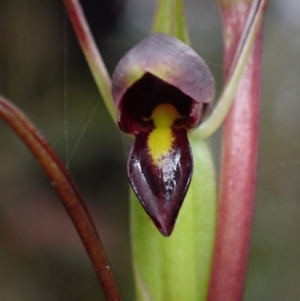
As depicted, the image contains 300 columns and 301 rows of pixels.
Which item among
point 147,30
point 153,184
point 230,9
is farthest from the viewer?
point 147,30

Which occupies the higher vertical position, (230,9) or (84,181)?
(230,9)

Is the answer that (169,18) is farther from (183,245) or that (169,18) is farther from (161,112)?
(183,245)

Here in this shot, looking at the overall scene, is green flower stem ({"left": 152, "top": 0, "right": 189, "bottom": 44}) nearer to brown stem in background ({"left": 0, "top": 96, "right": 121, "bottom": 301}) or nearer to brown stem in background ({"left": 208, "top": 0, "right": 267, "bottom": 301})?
brown stem in background ({"left": 208, "top": 0, "right": 267, "bottom": 301})

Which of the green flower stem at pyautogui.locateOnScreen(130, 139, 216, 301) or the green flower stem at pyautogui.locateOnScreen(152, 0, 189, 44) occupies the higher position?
the green flower stem at pyautogui.locateOnScreen(152, 0, 189, 44)

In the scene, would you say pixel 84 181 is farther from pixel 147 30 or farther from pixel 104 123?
pixel 147 30

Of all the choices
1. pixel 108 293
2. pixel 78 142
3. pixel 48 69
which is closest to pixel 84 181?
pixel 78 142

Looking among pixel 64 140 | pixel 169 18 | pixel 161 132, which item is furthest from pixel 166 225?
pixel 64 140

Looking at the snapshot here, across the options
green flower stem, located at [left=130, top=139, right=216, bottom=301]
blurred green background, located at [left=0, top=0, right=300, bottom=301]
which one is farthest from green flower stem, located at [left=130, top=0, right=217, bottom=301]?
blurred green background, located at [left=0, top=0, right=300, bottom=301]
